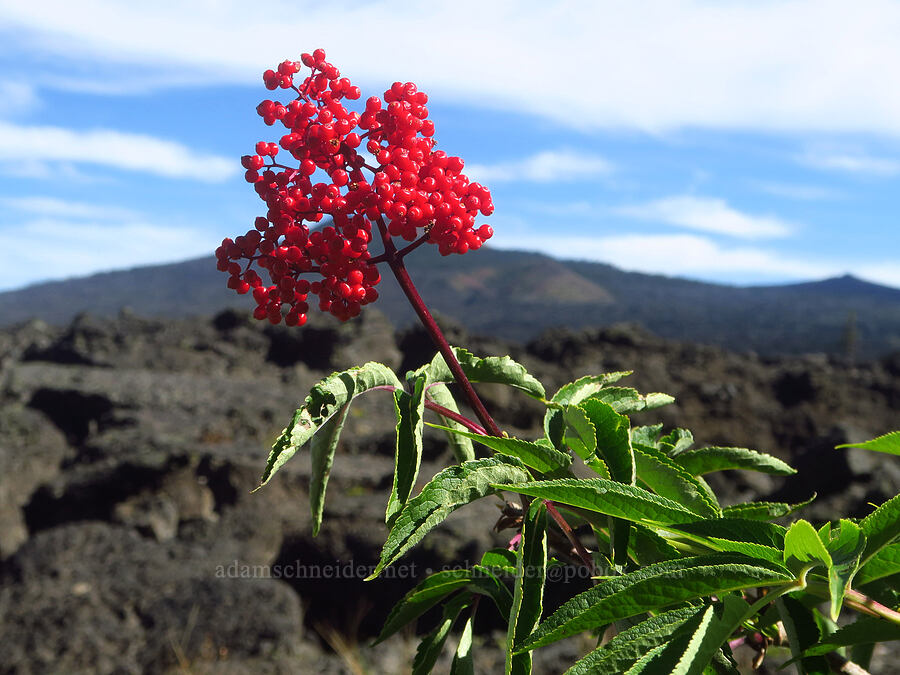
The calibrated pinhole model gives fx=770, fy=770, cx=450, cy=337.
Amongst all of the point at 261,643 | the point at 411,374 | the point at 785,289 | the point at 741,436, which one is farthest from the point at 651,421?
the point at 785,289

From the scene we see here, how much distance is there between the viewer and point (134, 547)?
5707mm

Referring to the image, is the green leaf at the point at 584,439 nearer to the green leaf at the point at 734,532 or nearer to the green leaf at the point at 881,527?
the green leaf at the point at 734,532

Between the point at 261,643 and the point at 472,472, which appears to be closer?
the point at 472,472

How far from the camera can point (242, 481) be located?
648 cm

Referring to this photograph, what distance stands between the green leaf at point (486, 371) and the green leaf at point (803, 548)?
471 millimetres

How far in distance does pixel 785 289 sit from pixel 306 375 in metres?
37.6

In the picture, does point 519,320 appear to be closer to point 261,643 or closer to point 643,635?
point 261,643

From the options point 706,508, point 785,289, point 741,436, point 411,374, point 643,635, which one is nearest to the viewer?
point 643,635

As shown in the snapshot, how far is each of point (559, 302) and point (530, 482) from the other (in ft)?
120

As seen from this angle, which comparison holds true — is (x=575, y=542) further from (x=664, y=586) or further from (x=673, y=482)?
(x=664, y=586)

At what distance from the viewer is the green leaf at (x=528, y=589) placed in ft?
3.12

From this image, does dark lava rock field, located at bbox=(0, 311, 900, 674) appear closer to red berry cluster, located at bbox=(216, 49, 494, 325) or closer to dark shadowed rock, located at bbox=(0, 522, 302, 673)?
dark shadowed rock, located at bbox=(0, 522, 302, 673)

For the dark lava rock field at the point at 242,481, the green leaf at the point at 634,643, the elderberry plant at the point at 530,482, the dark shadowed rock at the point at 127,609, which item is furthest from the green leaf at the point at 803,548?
the dark shadowed rock at the point at 127,609

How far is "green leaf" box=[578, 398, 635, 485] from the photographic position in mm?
1022
